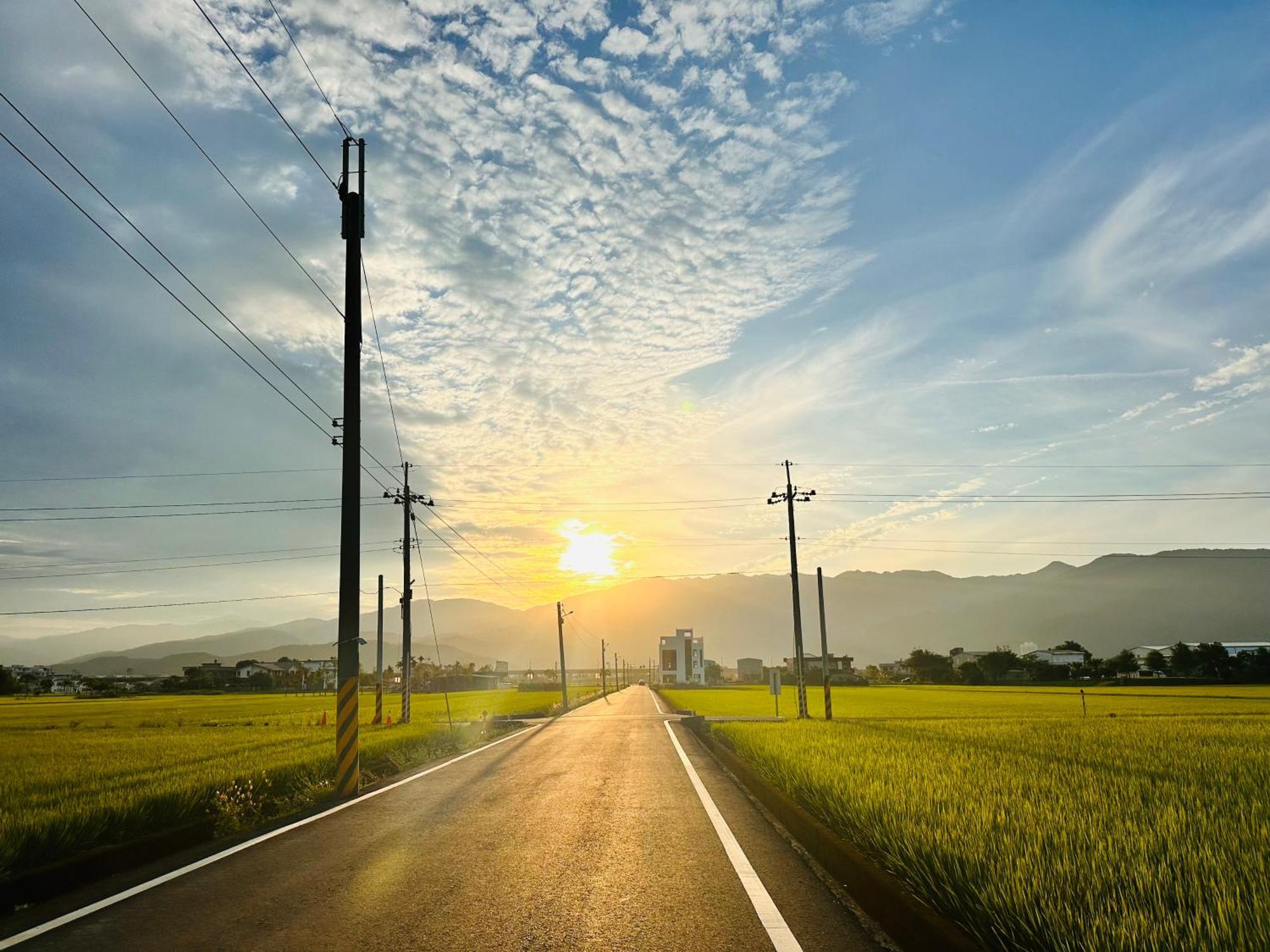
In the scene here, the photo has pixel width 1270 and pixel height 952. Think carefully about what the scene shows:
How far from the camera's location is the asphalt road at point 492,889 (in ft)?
16.6

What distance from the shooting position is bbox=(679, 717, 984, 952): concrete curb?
462 cm

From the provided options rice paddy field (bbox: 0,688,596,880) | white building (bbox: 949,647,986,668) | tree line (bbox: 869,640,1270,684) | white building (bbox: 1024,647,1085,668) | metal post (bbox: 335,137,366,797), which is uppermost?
metal post (bbox: 335,137,366,797)

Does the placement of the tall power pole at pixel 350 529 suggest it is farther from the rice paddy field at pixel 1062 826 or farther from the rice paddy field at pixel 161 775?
the rice paddy field at pixel 1062 826

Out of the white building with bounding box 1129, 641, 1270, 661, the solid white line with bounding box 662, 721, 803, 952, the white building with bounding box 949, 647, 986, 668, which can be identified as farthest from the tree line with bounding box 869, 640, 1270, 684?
the solid white line with bounding box 662, 721, 803, 952

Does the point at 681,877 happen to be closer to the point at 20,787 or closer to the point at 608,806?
the point at 608,806

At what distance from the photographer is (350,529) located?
14203mm

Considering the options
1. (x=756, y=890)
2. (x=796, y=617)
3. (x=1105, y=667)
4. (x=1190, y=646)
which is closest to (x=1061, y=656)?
(x=1190, y=646)

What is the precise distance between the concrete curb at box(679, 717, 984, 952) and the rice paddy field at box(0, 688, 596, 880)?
684cm

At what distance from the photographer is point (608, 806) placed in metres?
11.0

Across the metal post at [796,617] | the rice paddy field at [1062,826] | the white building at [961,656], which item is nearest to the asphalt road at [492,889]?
the rice paddy field at [1062,826]

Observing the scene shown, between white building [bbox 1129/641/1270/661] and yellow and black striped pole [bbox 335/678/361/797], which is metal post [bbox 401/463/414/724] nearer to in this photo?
yellow and black striped pole [bbox 335/678/361/797]

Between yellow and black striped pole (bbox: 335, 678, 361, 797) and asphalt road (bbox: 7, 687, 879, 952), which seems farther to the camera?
yellow and black striped pole (bbox: 335, 678, 361, 797)

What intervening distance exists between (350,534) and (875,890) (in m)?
11.0

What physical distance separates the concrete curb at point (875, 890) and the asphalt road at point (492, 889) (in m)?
0.23
